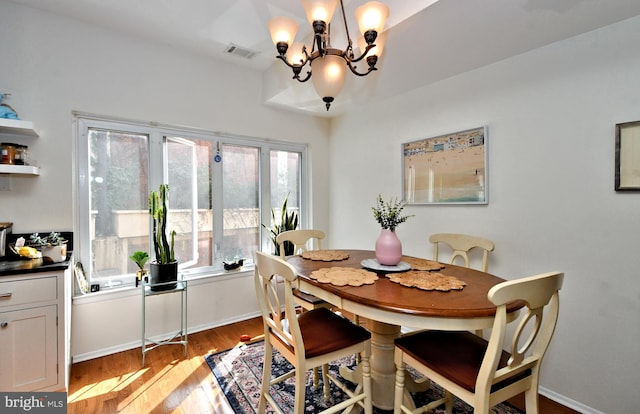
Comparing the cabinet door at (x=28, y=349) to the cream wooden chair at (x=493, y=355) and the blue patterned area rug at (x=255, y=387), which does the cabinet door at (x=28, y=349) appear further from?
the cream wooden chair at (x=493, y=355)

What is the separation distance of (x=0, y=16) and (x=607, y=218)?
14.1ft

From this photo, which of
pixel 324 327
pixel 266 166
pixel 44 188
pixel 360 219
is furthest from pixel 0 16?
pixel 360 219

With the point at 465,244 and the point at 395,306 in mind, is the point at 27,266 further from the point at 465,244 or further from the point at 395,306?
the point at 465,244

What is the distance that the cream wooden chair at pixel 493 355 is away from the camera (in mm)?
1075

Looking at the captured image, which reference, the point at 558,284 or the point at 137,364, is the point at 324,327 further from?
the point at 137,364

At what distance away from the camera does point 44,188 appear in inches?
85.7

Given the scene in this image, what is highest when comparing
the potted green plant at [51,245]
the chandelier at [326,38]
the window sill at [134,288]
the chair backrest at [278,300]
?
the chandelier at [326,38]

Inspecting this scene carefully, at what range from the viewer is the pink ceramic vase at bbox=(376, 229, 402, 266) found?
186 cm

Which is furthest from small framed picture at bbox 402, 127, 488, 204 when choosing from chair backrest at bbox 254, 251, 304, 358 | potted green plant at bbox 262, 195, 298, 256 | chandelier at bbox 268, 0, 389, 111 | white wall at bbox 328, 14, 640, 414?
chair backrest at bbox 254, 251, 304, 358

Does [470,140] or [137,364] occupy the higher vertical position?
[470,140]

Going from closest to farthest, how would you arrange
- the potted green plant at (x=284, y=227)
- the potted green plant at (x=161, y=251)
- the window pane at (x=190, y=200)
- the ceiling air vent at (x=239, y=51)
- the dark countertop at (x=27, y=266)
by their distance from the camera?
the dark countertop at (x=27, y=266), the potted green plant at (x=161, y=251), the ceiling air vent at (x=239, y=51), the window pane at (x=190, y=200), the potted green plant at (x=284, y=227)

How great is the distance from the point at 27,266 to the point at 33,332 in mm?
411

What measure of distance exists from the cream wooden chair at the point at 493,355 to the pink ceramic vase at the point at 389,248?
471mm

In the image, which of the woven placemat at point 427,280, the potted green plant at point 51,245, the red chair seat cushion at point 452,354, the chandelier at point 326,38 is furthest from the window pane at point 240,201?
the red chair seat cushion at point 452,354
